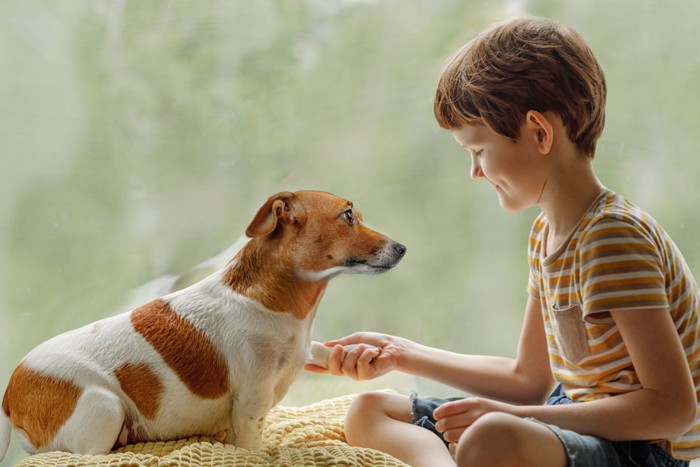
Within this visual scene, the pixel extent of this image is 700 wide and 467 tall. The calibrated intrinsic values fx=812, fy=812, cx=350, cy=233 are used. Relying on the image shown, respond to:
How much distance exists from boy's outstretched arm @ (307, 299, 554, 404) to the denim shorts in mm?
78

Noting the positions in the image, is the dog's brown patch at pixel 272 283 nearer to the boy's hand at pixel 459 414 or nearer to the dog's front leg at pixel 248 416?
the dog's front leg at pixel 248 416

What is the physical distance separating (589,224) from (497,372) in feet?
1.15

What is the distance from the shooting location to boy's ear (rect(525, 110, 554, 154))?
1135 mm

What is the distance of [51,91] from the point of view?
1.63 m

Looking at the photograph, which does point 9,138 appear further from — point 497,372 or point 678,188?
point 678,188

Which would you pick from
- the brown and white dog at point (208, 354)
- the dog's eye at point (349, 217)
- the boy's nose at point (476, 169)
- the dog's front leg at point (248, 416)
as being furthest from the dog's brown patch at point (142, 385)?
the boy's nose at point (476, 169)

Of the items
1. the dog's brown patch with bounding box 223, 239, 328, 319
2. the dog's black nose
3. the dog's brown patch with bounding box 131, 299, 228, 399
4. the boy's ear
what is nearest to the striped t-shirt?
the boy's ear

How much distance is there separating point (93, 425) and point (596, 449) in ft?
2.17

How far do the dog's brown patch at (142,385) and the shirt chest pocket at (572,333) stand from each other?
565 millimetres

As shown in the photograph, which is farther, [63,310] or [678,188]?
[678,188]

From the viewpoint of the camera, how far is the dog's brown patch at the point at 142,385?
1.13 meters

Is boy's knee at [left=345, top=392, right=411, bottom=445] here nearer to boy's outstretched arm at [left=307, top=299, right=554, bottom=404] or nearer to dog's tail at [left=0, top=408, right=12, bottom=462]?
boy's outstretched arm at [left=307, top=299, right=554, bottom=404]

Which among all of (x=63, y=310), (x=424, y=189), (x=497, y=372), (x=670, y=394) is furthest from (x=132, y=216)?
(x=670, y=394)

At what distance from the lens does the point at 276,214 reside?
116 centimetres
